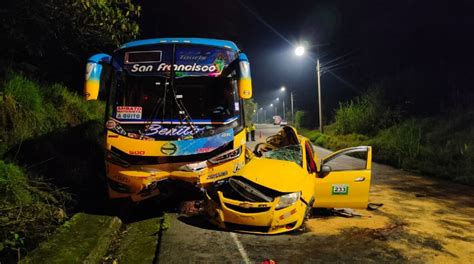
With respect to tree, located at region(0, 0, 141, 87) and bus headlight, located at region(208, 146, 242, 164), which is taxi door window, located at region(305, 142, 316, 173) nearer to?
bus headlight, located at region(208, 146, 242, 164)

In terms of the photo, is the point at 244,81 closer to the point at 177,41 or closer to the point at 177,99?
the point at 177,99

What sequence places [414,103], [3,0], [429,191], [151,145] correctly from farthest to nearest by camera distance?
[414,103] < [429,191] < [3,0] < [151,145]

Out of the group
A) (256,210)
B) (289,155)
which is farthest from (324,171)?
(256,210)

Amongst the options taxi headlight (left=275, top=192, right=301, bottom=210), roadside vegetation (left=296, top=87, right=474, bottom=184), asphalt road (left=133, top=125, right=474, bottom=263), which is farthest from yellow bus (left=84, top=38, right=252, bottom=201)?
roadside vegetation (left=296, top=87, right=474, bottom=184)

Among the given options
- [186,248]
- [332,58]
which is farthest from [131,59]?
[332,58]

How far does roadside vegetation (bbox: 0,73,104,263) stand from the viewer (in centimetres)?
523

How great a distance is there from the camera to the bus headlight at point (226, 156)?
675cm

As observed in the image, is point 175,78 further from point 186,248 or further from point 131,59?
point 186,248

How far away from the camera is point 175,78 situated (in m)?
7.16

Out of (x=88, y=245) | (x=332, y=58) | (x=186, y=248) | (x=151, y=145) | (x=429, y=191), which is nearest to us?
(x=88, y=245)

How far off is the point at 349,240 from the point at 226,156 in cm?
250

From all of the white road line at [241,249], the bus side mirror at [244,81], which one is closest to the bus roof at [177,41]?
the bus side mirror at [244,81]

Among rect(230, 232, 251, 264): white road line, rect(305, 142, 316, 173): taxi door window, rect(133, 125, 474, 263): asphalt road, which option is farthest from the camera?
rect(305, 142, 316, 173): taxi door window

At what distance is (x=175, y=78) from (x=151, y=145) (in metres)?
1.42
